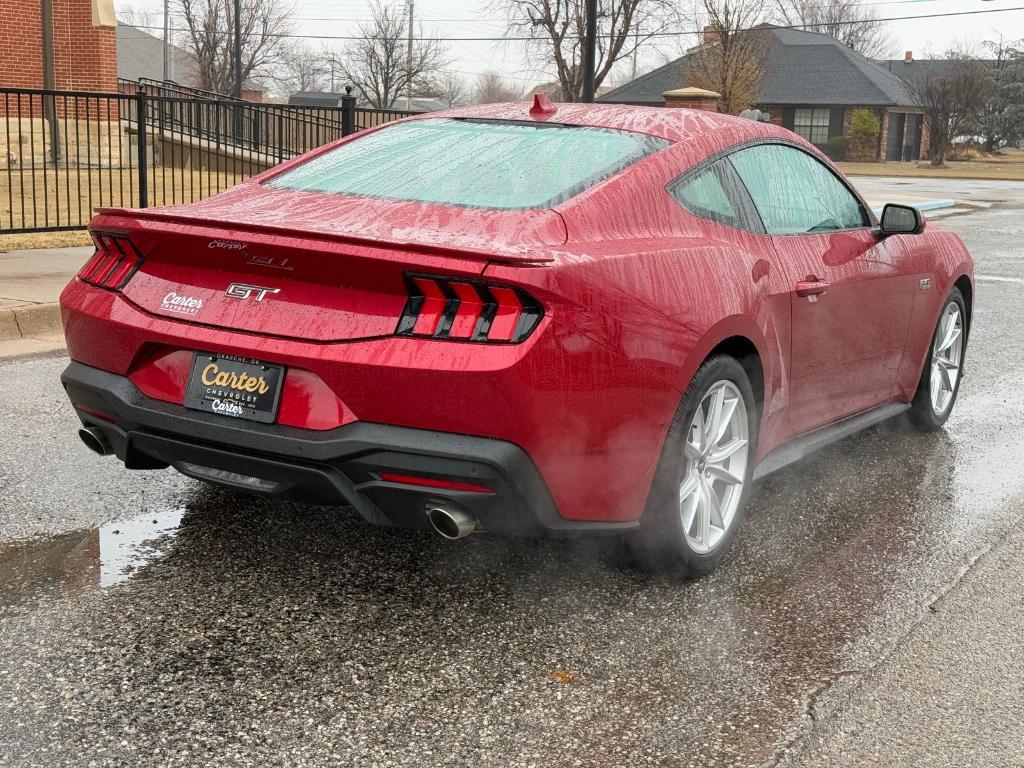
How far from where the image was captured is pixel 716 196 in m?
4.32

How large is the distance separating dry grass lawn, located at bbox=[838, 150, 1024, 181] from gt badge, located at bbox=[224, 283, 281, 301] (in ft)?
147

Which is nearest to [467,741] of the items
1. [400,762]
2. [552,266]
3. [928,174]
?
[400,762]

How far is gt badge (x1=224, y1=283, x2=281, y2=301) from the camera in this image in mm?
3545

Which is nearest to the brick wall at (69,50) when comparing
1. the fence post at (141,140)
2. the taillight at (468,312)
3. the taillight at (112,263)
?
the fence post at (141,140)

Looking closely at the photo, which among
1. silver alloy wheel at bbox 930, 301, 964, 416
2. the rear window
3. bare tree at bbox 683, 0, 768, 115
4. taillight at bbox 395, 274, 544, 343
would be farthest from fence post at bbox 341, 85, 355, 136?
bare tree at bbox 683, 0, 768, 115

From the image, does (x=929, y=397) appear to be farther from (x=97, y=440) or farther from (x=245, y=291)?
(x=97, y=440)

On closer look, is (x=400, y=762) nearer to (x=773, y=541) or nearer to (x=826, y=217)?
(x=773, y=541)

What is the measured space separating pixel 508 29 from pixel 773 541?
53775 millimetres

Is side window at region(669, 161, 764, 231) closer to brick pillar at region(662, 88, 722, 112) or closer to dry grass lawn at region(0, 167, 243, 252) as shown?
dry grass lawn at region(0, 167, 243, 252)

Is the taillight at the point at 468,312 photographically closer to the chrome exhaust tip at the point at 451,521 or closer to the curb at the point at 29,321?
the chrome exhaust tip at the point at 451,521

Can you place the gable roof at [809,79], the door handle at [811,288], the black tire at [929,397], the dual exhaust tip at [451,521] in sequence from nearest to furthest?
the dual exhaust tip at [451,521] → the door handle at [811,288] → the black tire at [929,397] → the gable roof at [809,79]

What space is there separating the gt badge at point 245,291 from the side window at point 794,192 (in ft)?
6.16

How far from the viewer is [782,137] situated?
16.4 ft

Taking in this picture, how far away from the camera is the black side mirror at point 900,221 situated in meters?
5.29
